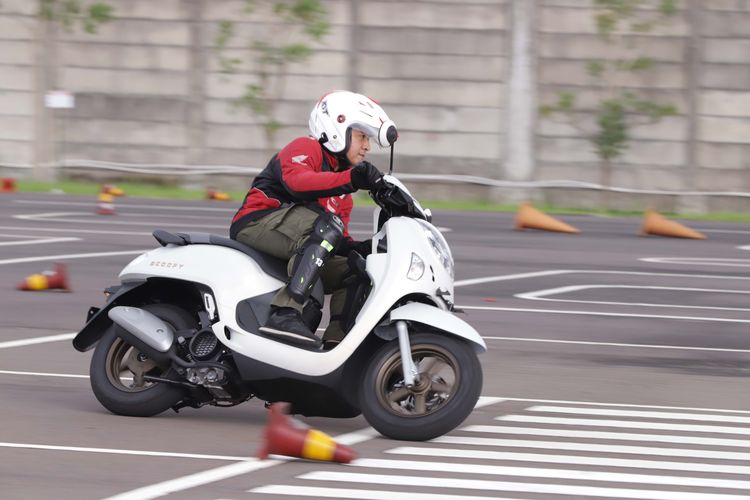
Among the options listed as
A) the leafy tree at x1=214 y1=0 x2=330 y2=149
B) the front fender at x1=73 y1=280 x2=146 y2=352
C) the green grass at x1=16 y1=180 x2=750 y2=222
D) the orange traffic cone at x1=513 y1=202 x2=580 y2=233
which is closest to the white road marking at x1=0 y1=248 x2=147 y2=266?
the orange traffic cone at x1=513 y1=202 x2=580 y2=233

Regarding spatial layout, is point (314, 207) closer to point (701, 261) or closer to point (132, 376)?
point (132, 376)

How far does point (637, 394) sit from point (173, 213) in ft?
54.0

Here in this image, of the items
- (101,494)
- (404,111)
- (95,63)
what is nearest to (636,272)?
(101,494)

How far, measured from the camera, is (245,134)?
106ft

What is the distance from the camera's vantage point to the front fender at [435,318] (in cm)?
746

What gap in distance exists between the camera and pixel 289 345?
25.5 ft

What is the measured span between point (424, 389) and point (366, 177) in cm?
111

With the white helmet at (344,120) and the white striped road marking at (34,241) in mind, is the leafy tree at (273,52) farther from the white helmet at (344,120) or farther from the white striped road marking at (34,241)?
the white helmet at (344,120)

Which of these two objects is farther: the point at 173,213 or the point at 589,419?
the point at 173,213

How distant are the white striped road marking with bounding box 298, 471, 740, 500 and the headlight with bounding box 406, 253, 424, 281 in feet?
3.94

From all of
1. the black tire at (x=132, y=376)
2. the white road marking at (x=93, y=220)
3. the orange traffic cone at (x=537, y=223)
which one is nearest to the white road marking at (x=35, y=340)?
the black tire at (x=132, y=376)

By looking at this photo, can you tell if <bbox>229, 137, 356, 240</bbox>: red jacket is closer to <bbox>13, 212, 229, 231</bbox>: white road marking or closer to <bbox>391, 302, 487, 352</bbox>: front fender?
<bbox>391, 302, 487, 352</bbox>: front fender

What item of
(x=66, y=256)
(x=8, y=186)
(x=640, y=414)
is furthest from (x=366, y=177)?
(x=8, y=186)

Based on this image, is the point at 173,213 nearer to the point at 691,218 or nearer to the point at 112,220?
the point at 112,220
